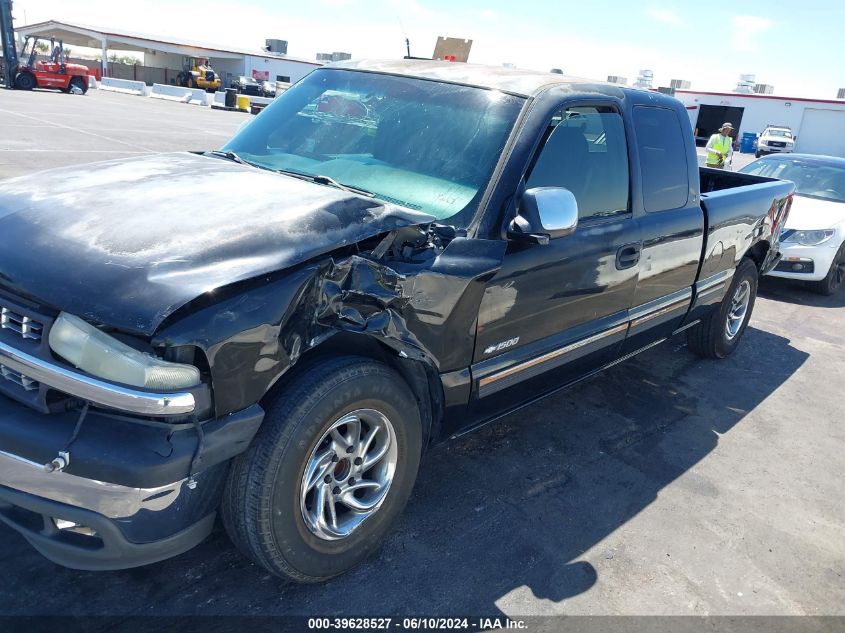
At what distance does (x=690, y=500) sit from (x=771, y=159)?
7935 mm

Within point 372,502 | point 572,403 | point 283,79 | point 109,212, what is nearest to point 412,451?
point 372,502

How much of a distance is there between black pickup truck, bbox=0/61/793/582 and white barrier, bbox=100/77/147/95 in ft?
140

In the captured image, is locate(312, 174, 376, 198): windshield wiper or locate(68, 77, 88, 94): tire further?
locate(68, 77, 88, 94): tire

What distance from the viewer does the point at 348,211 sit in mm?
2623

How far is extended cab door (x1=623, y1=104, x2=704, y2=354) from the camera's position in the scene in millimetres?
4023

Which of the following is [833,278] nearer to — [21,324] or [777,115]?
[21,324]

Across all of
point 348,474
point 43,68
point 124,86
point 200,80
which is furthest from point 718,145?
point 200,80

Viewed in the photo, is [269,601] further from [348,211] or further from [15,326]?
[348,211]

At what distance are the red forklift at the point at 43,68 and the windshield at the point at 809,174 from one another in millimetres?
31879

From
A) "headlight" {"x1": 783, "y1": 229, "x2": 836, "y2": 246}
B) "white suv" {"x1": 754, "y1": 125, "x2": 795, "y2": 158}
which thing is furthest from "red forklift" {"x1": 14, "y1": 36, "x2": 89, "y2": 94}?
"white suv" {"x1": 754, "y1": 125, "x2": 795, "y2": 158}

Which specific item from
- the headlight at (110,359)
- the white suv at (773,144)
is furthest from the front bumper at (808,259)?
the white suv at (773,144)

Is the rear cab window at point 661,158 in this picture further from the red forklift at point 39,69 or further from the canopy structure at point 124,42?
the canopy structure at point 124,42

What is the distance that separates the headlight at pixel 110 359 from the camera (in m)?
2.06

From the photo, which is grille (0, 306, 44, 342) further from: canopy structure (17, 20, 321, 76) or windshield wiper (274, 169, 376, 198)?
canopy structure (17, 20, 321, 76)
